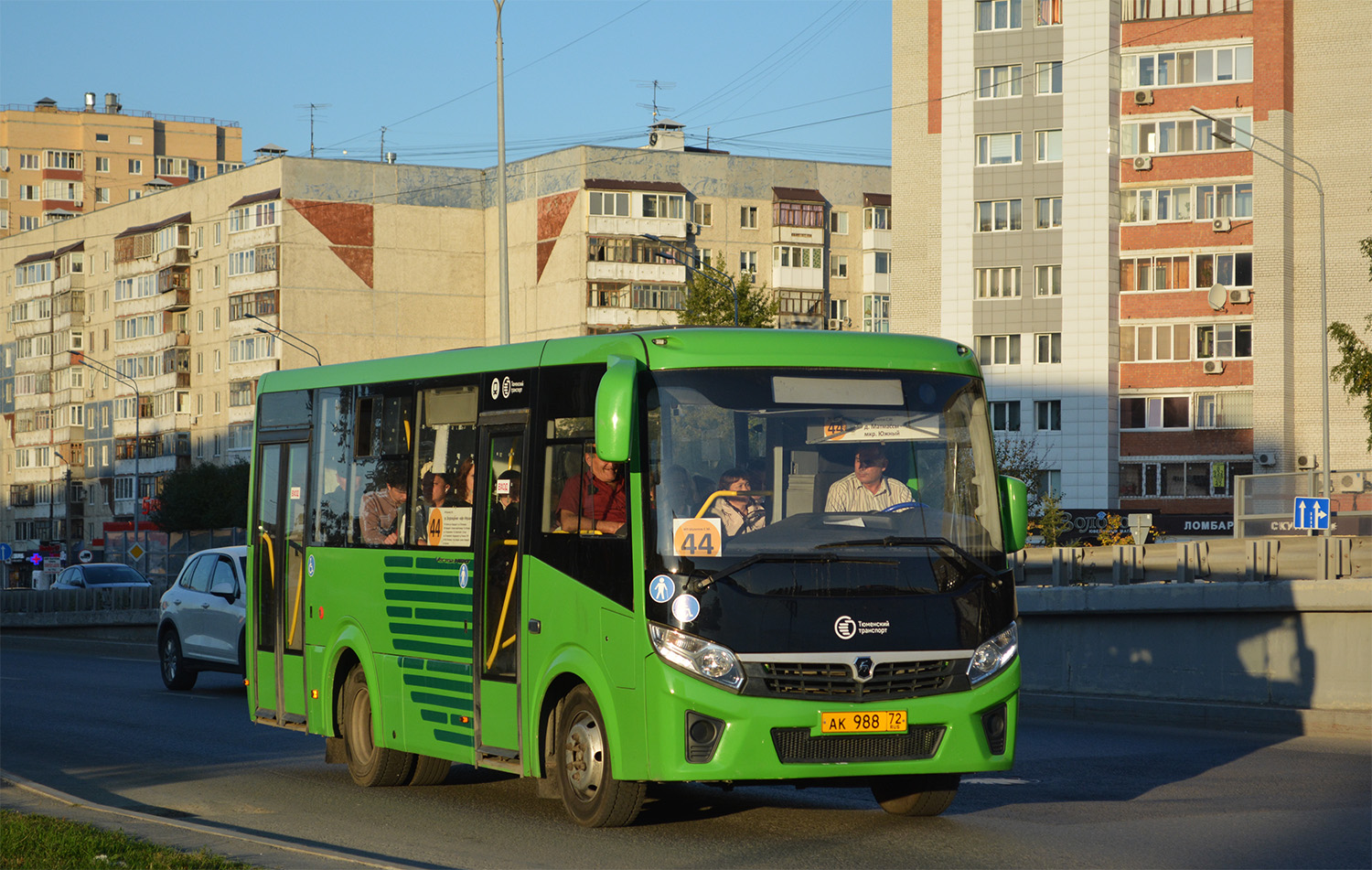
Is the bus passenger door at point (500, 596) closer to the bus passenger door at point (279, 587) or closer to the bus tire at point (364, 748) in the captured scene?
the bus tire at point (364, 748)

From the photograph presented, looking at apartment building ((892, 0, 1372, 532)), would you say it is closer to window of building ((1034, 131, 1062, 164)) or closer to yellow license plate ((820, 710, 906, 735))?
window of building ((1034, 131, 1062, 164))

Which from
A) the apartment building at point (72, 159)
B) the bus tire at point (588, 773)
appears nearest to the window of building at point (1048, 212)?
the bus tire at point (588, 773)

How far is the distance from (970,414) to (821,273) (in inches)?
3538

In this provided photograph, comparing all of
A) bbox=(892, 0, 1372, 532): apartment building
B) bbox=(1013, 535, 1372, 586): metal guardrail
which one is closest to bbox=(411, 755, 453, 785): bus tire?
bbox=(1013, 535, 1372, 586): metal guardrail

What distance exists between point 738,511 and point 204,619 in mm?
15112

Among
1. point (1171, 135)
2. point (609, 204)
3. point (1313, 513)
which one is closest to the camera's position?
point (1313, 513)

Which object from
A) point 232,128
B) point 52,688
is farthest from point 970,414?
point 232,128

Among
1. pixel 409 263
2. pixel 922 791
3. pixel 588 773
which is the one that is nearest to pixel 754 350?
pixel 588 773

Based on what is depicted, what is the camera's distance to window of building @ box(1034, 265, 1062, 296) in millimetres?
71000

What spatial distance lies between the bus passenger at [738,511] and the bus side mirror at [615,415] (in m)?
0.57

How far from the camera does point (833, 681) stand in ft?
30.6

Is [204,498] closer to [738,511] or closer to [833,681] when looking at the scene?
[738,511]

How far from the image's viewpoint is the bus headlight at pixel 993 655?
9625mm

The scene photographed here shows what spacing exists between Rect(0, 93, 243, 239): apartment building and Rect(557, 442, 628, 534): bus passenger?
141 m
